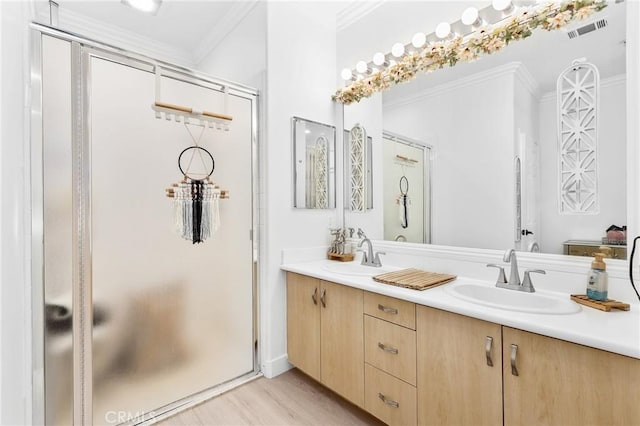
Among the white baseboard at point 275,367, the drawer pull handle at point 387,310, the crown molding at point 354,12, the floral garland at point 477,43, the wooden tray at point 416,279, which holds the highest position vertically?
the crown molding at point 354,12

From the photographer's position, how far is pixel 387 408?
1.57m

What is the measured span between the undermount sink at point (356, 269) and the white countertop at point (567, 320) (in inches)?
18.4

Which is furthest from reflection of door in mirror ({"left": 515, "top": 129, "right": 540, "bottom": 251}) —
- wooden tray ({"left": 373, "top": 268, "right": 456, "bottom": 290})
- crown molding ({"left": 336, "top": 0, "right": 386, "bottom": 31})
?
crown molding ({"left": 336, "top": 0, "right": 386, "bottom": 31})

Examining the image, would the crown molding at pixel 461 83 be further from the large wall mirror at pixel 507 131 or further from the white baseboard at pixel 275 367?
the white baseboard at pixel 275 367

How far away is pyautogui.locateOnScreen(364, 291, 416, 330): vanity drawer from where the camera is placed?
1463mm

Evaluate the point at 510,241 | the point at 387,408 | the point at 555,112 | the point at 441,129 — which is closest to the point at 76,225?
the point at 387,408

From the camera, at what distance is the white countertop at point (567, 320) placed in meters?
0.95

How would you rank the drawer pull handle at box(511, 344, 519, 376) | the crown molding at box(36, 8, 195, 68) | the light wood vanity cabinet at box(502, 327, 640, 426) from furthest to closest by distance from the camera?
the crown molding at box(36, 8, 195, 68)
the drawer pull handle at box(511, 344, 519, 376)
the light wood vanity cabinet at box(502, 327, 640, 426)

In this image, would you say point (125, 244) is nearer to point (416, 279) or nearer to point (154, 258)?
point (154, 258)

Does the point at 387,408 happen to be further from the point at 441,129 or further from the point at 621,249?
the point at 441,129

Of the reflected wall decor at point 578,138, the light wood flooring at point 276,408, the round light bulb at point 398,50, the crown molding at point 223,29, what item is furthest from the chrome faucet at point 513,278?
the crown molding at point 223,29

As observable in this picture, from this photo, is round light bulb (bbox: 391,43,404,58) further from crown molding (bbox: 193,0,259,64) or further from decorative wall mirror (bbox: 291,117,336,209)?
crown molding (bbox: 193,0,259,64)

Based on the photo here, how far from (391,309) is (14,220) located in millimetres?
1622

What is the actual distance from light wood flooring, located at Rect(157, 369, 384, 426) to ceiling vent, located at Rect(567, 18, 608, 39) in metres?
2.22
